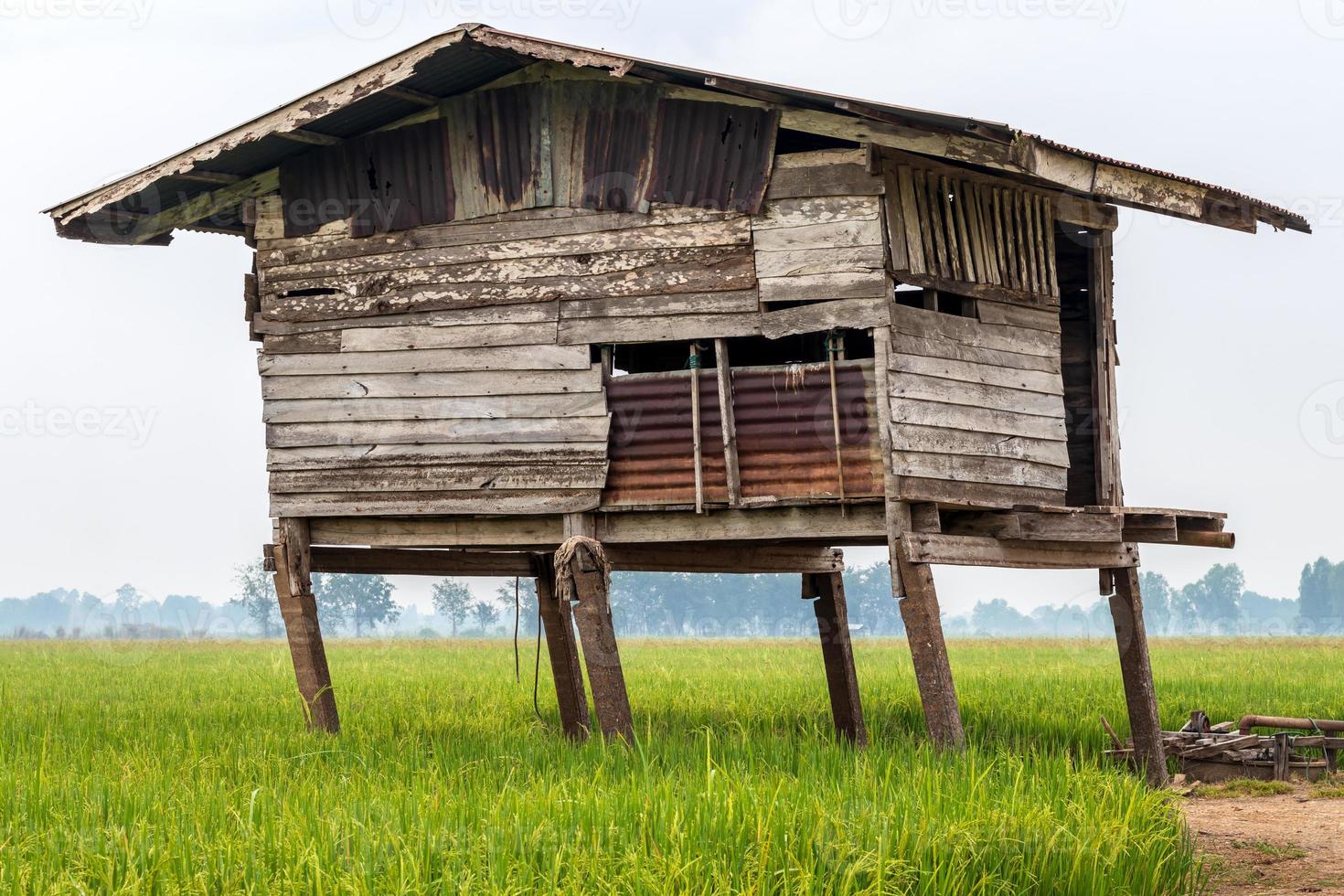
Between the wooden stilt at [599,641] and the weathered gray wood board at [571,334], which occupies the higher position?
the weathered gray wood board at [571,334]

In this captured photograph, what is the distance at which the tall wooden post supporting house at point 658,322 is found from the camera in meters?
10.8

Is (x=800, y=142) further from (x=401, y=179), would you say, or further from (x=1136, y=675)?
(x=1136, y=675)

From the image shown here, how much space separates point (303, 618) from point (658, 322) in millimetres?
4176

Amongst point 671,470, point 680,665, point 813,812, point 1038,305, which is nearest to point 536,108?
point 671,470

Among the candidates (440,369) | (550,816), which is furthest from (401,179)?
(550,816)

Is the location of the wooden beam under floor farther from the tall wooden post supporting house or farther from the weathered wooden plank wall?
the weathered wooden plank wall

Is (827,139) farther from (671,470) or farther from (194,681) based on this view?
(194,681)

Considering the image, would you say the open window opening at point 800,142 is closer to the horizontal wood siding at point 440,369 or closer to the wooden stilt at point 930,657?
the horizontal wood siding at point 440,369

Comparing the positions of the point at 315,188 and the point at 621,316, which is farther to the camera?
the point at 315,188

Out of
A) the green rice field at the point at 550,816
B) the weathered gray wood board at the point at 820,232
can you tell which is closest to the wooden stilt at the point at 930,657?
the green rice field at the point at 550,816

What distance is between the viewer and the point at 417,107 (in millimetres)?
12250

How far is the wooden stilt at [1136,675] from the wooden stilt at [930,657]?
110 inches

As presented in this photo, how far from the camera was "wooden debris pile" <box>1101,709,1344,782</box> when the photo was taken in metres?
13.0

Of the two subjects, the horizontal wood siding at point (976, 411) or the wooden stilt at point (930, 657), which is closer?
the wooden stilt at point (930, 657)
